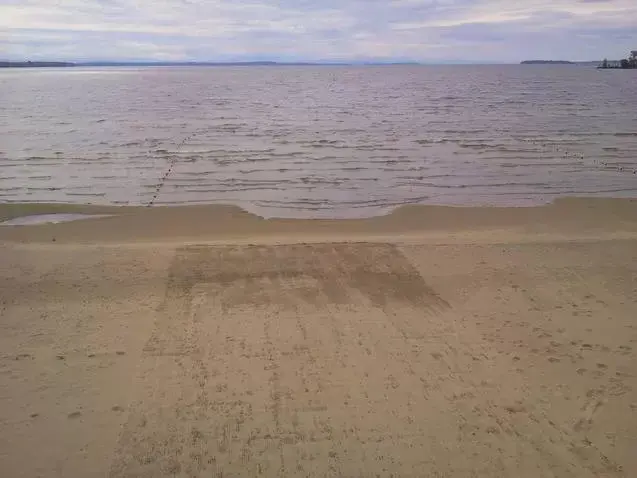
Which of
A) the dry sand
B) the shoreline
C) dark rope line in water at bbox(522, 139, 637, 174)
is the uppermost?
dark rope line in water at bbox(522, 139, 637, 174)

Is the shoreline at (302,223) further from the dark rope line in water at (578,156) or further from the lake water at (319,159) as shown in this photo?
the dark rope line in water at (578,156)

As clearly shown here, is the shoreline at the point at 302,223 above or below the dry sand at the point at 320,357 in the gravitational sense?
above

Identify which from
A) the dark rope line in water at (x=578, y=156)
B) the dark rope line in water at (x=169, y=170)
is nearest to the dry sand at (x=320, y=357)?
the dark rope line in water at (x=169, y=170)

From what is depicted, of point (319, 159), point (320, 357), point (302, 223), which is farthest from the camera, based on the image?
point (319, 159)

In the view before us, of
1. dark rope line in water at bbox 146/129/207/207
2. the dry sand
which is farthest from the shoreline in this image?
dark rope line in water at bbox 146/129/207/207

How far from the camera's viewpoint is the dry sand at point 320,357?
492cm

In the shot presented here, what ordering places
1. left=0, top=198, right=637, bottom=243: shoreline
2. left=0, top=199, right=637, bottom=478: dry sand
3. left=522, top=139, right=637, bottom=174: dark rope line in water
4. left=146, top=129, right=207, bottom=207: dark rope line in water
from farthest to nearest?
left=522, top=139, right=637, bottom=174: dark rope line in water
left=146, top=129, right=207, bottom=207: dark rope line in water
left=0, top=198, right=637, bottom=243: shoreline
left=0, top=199, right=637, bottom=478: dry sand

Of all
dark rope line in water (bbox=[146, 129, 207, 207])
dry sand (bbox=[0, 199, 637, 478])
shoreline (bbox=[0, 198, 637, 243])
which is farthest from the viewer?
dark rope line in water (bbox=[146, 129, 207, 207])

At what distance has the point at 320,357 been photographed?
644cm

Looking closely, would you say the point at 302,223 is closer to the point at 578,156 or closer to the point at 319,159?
the point at 319,159

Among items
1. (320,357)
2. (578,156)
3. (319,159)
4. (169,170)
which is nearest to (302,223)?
(320,357)

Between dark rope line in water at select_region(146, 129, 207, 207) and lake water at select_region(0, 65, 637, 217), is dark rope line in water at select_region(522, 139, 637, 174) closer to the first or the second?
lake water at select_region(0, 65, 637, 217)

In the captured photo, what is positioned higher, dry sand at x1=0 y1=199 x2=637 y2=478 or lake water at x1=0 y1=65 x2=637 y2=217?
lake water at x1=0 y1=65 x2=637 y2=217

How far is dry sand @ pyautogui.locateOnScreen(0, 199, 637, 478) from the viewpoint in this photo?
16.1 ft
